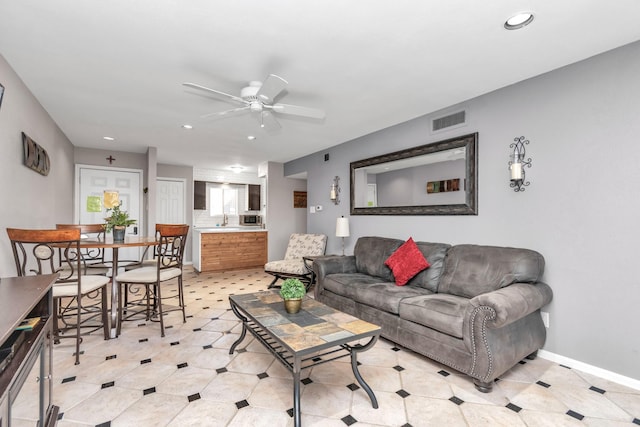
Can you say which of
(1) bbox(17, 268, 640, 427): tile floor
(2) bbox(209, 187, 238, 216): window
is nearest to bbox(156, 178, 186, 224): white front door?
(2) bbox(209, 187, 238, 216): window

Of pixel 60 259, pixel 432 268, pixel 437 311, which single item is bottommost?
pixel 437 311

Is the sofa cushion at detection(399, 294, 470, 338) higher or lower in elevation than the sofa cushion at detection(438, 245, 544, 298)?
lower

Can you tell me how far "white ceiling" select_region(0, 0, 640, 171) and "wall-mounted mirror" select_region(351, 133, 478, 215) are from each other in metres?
0.53

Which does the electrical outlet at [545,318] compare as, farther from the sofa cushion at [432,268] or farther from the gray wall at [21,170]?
the gray wall at [21,170]

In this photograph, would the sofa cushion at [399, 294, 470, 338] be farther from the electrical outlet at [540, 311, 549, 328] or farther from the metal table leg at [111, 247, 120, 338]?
the metal table leg at [111, 247, 120, 338]

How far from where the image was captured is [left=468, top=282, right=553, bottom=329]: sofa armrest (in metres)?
2.02

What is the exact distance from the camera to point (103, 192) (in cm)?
554

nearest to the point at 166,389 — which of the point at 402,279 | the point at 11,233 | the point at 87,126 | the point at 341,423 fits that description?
the point at 341,423

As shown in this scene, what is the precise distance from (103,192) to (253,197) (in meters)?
3.60

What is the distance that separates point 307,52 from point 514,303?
2386mm

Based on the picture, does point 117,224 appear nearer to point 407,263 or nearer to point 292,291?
point 292,291

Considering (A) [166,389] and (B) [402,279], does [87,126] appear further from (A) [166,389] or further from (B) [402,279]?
(B) [402,279]

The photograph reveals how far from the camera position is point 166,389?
208cm

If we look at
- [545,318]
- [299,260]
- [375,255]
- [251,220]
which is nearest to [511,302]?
[545,318]
